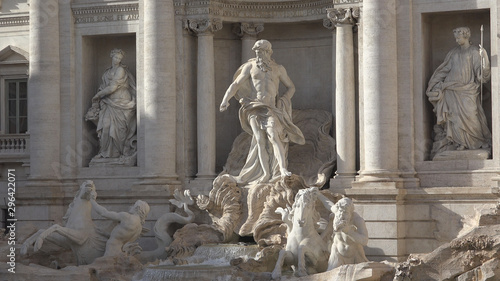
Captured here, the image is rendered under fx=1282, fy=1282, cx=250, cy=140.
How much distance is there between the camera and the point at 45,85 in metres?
32.8

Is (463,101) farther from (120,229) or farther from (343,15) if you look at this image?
(120,229)

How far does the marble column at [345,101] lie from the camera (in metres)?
30.0

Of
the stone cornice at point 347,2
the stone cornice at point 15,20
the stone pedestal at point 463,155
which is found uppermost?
the stone cornice at point 15,20

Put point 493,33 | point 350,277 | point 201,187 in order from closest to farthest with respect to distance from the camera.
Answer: point 350,277, point 493,33, point 201,187

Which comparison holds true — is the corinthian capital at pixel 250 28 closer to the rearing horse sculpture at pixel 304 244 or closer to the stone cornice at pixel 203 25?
the stone cornice at pixel 203 25

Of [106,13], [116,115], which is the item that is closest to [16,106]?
[116,115]

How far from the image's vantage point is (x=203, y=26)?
104 feet

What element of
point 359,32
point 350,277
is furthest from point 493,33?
point 350,277

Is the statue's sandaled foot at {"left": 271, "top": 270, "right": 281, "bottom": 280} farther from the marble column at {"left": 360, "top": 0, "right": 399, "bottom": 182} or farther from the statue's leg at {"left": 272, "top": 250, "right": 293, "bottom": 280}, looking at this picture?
the marble column at {"left": 360, "top": 0, "right": 399, "bottom": 182}

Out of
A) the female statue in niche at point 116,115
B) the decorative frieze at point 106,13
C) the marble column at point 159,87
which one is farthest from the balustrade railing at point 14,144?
the marble column at point 159,87

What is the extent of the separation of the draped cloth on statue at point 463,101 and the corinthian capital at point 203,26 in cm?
585

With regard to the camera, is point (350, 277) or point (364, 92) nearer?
point (350, 277)

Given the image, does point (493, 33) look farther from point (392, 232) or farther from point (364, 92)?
point (392, 232)

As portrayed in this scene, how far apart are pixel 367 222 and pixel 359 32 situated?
4460 millimetres
